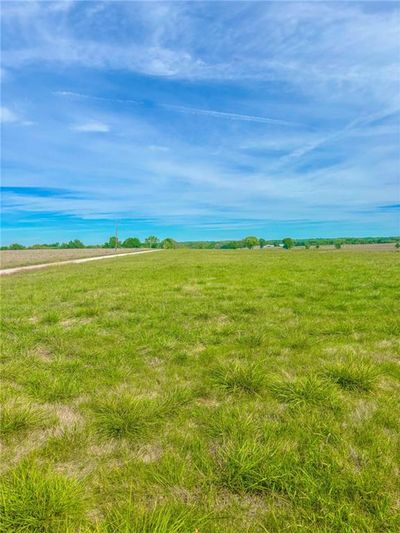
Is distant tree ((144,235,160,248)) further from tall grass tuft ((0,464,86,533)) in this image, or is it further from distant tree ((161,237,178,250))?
tall grass tuft ((0,464,86,533))

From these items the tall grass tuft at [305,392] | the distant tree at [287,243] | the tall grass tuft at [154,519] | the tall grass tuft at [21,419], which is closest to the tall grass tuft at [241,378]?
the tall grass tuft at [305,392]

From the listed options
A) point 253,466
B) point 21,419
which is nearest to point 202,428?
point 253,466

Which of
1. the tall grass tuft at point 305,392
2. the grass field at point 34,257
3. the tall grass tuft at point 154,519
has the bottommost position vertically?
the tall grass tuft at point 154,519

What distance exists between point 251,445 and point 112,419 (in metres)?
1.55

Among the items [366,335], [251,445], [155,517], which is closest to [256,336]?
[366,335]

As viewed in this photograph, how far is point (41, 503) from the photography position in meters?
2.29

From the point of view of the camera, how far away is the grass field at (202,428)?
7.44 ft

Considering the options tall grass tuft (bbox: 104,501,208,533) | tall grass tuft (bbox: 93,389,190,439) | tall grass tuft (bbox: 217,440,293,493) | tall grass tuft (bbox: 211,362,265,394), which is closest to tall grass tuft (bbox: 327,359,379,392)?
tall grass tuft (bbox: 211,362,265,394)

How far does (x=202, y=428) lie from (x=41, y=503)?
158 cm

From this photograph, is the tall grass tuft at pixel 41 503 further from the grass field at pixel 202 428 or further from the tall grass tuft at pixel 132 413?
the tall grass tuft at pixel 132 413

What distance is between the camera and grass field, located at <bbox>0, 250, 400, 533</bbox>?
2.27 metres

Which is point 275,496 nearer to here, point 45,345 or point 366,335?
point 366,335

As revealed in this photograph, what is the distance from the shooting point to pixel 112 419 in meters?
3.35

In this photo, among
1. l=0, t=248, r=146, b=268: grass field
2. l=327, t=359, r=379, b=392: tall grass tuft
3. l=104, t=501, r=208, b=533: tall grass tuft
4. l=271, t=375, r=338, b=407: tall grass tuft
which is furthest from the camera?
l=0, t=248, r=146, b=268: grass field
